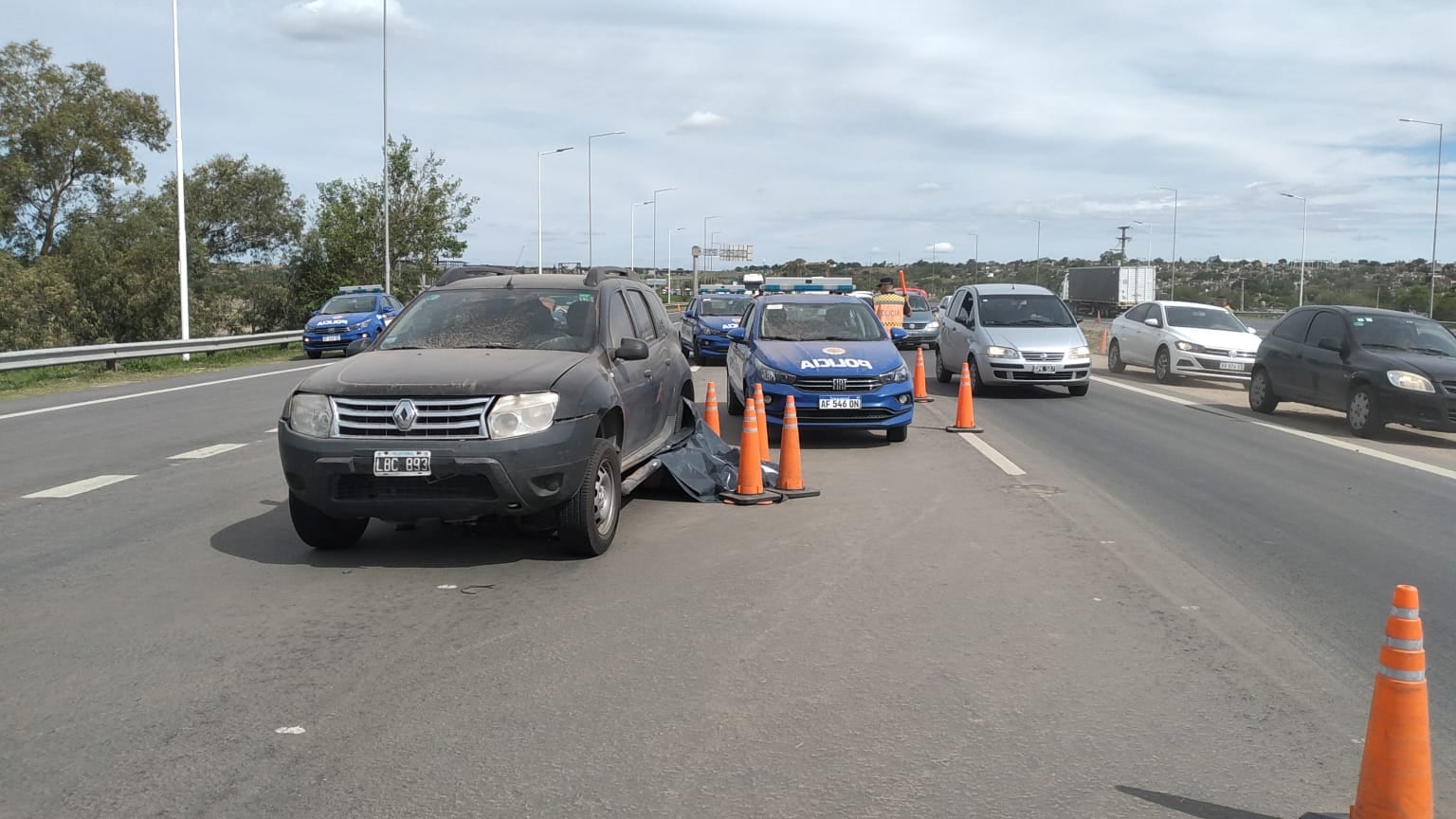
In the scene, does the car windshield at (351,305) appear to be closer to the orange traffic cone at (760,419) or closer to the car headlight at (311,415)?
the orange traffic cone at (760,419)

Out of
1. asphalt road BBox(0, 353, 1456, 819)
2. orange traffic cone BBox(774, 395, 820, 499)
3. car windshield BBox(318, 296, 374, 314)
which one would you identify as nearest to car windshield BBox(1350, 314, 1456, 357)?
asphalt road BBox(0, 353, 1456, 819)

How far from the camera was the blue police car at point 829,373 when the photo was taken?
1243cm

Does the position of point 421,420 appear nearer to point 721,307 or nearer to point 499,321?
point 499,321

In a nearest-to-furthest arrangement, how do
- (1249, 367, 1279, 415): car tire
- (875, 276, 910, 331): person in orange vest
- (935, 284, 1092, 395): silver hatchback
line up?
(1249, 367, 1279, 415): car tire
(935, 284, 1092, 395): silver hatchback
(875, 276, 910, 331): person in orange vest

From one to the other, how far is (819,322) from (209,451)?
23.3 ft

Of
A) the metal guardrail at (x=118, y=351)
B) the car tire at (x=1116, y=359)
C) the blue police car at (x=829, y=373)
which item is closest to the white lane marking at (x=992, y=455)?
the blue police car at (x=829, y=373)

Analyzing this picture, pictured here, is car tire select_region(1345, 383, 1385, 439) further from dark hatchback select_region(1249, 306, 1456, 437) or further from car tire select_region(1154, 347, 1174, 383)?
car tire select_region(1154, 347, 1174, 383)

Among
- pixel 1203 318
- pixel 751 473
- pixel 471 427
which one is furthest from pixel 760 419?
pixel 1203 318

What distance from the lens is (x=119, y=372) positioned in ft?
79.8

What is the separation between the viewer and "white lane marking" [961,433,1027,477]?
1092cm

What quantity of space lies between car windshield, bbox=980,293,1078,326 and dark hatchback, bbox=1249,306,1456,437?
327 centimetres

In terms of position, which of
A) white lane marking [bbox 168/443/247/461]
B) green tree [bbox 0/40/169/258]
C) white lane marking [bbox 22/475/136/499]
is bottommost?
white lane marking [bbox 22/475/136/499]

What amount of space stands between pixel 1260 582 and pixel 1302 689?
6.60 feet

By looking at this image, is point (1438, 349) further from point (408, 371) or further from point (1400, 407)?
point (408, 371)
